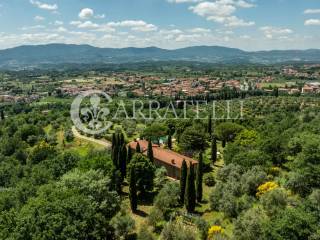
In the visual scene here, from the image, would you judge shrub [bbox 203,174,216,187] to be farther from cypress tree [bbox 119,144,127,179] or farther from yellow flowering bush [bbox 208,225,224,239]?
yellow flowering bush [bbox 208,225,224,239]

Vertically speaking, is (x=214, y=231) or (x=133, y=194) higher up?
(x=214, y=231)

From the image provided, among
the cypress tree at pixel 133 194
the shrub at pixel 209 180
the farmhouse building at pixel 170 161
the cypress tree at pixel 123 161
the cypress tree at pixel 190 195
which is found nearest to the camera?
the cypress tree at pixel 190 195

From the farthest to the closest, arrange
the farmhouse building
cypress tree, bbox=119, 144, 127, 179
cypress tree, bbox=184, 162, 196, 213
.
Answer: the farmhouse building, cypress tree, bbox=119, 144, 127, 179, cypress tree, bbox=184, 162, 196, 213

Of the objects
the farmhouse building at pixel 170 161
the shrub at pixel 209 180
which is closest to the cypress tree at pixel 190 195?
the shrub at pixel 209 180

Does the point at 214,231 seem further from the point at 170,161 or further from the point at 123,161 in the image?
the point at 170,161

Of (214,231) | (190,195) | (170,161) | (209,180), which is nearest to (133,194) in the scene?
(190,195)

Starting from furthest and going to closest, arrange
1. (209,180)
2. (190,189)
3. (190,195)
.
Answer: (209,180), (190,189), (190,195)

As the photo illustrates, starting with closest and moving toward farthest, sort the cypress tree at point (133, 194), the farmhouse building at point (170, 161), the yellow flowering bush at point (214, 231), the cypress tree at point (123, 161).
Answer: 1. the yellow flowering bush at point (214, 231)
2. the cypress tree at point (133, 194)
3. the cypress tree at point (123, 161)
4. the farmhouse building at point (170, 161)

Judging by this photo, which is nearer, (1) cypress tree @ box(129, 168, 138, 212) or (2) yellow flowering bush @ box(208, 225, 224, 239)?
(2) yellow flowering bush @ box(208, 225, 224, 239)

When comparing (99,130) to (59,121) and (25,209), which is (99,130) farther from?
(25,209)

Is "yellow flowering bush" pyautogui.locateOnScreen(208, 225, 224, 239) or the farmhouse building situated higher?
"yellow flowering bush" pyautogui.locateOnScreen(208, 225, 224, 239)

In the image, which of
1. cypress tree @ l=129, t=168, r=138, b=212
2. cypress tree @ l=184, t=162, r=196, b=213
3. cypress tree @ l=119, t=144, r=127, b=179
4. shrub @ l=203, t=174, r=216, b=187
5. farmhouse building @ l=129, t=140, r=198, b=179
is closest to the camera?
cypress tree @ l=184, t=162, r=196, b=213

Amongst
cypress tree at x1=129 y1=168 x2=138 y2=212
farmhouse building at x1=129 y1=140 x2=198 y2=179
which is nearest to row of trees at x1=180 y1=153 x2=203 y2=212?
cypress tree at x1=129 y1=168 x2=138 y2=212

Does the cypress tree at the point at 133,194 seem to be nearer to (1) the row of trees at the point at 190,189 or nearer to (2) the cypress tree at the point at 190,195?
(1) the row of trees at the point at 190,189
